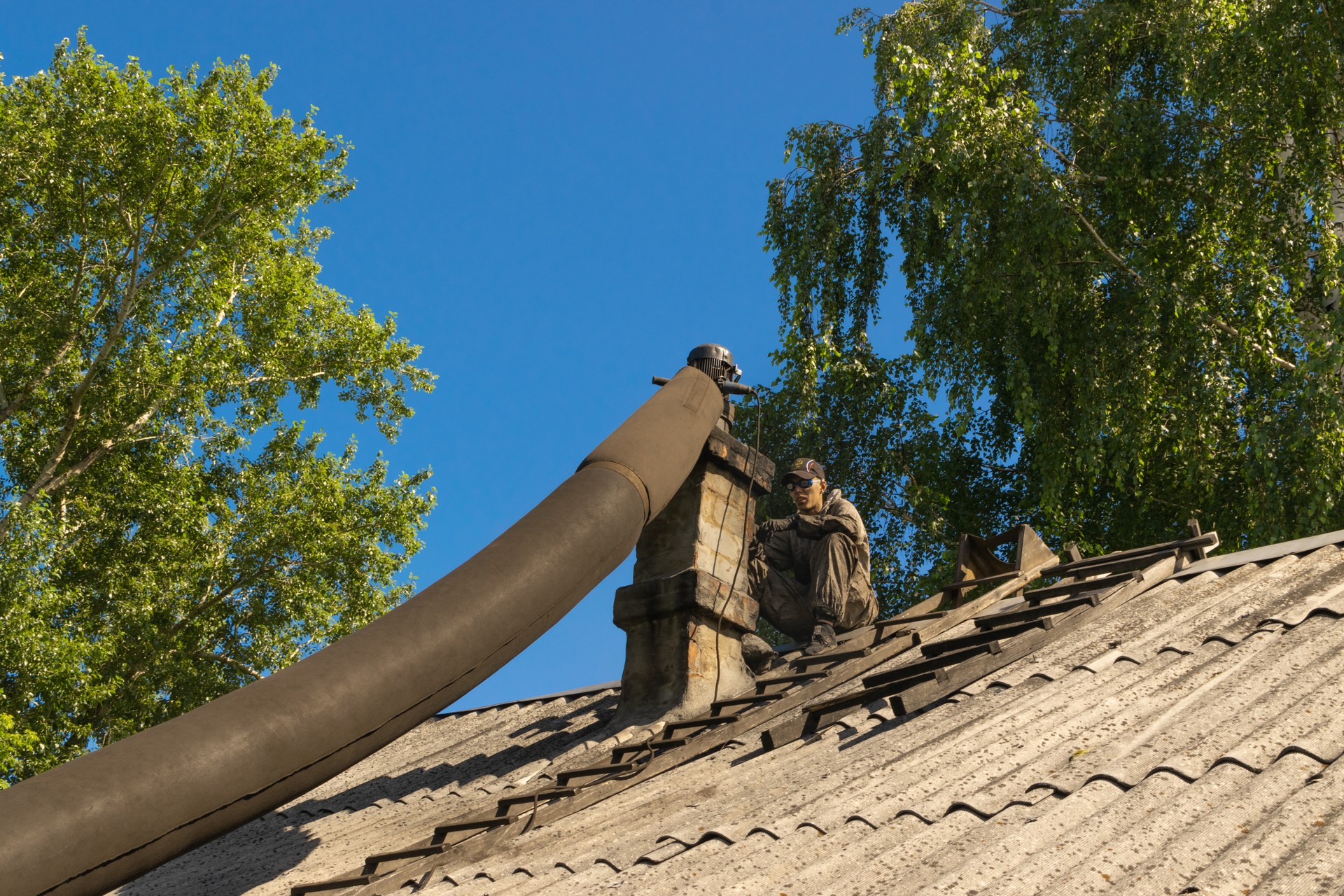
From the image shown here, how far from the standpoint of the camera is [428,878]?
167 inches

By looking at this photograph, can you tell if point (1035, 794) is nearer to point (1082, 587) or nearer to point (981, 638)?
point (981, 638)

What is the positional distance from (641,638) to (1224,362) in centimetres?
1023

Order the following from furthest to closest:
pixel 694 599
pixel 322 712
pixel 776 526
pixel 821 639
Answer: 1. pixel 776 526
2. pixel 821 639
3. pixel 694 599
4. pixel 322 712

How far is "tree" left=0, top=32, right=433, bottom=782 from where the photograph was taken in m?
19.9

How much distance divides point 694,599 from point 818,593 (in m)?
1.02

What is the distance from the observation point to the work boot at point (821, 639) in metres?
6.84

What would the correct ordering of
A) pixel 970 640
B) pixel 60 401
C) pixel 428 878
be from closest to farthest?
pixel 428 878 → pixel 970 640 → pixel 60 401

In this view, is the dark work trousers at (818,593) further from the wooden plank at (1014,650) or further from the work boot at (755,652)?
the wooden plank at (1014,650)

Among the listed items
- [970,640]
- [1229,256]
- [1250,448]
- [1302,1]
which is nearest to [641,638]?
[970,640]

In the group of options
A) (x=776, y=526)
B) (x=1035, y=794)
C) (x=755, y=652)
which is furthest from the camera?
(x=776, y=526)

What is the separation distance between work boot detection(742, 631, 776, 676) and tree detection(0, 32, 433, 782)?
1511 centimetres

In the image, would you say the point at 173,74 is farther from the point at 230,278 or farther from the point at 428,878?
the point at 428,878

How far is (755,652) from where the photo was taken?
22.6 feet

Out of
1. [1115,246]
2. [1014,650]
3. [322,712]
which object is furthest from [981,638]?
[1115,246]
